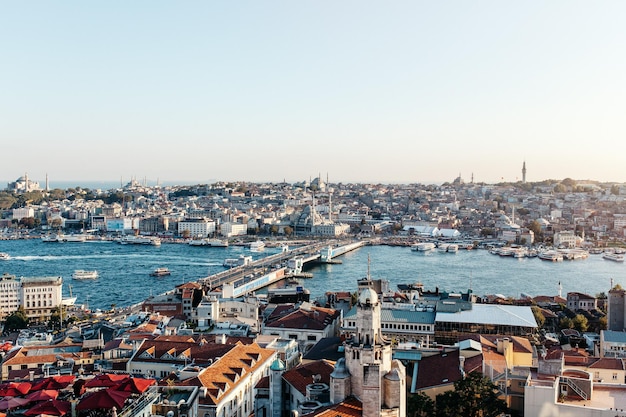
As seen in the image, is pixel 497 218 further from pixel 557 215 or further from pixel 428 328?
pixel 428 328

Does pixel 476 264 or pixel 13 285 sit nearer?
pixel 13 285

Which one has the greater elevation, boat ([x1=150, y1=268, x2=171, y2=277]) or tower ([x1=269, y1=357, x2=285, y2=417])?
tower ([x1=269, y1=357, x2=285, y2=417])

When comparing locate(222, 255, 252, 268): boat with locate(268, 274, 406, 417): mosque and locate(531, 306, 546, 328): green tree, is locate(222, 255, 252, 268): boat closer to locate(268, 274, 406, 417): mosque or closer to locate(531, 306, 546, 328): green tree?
locate(531, 306, 546, 328): green tree

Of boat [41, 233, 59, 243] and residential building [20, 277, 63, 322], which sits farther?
boat [41, 233, 59, 243]

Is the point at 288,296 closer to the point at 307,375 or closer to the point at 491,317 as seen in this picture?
the point at 491,317

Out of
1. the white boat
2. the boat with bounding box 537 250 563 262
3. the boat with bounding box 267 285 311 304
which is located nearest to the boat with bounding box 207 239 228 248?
the white boat

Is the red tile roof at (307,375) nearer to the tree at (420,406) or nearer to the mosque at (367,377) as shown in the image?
the tree at (420,406)

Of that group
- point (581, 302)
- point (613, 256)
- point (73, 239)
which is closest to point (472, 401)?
point (581, 302)

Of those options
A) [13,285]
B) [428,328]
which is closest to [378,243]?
[13,285]
